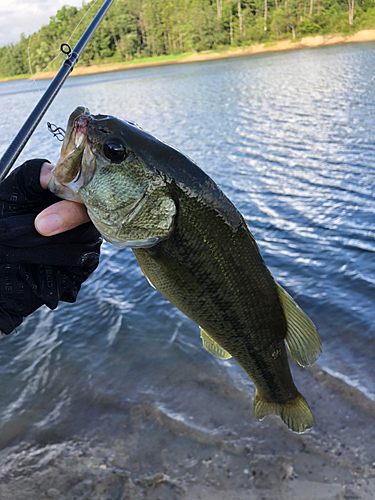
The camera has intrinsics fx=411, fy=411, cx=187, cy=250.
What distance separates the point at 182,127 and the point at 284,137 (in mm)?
7104

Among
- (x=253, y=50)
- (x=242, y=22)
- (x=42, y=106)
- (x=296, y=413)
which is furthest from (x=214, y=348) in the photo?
(x=242, y=22)

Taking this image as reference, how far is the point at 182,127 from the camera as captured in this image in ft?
73.3

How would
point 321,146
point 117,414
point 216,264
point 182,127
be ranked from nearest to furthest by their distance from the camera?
1. point 216,264
2. point 117,414
3. point 321,146
4. point 182,127

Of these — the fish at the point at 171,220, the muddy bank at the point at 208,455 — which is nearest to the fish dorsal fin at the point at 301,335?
the fish at the point at 171,220

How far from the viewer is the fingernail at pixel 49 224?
6.93 feet

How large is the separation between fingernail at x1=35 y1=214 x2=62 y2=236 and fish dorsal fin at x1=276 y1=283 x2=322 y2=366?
1354 mm

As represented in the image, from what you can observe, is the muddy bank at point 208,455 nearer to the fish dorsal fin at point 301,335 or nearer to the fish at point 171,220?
the fish dorsal fin at point 301,335

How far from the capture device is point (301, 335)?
2.54m

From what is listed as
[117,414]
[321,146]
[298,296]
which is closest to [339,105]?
[321,146]

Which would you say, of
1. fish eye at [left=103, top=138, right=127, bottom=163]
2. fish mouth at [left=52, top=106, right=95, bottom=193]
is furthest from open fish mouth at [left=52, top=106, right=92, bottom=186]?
fish eye at [left=103, top=138, right=127, bottom=163]

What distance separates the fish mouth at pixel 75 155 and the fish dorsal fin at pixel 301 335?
4.45ft

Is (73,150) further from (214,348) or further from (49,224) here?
(214,348)

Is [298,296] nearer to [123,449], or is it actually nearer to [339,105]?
[123,449]

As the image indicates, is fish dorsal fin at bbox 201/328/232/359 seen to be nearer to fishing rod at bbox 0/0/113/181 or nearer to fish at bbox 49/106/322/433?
fish at bbox 49/106/322/433
